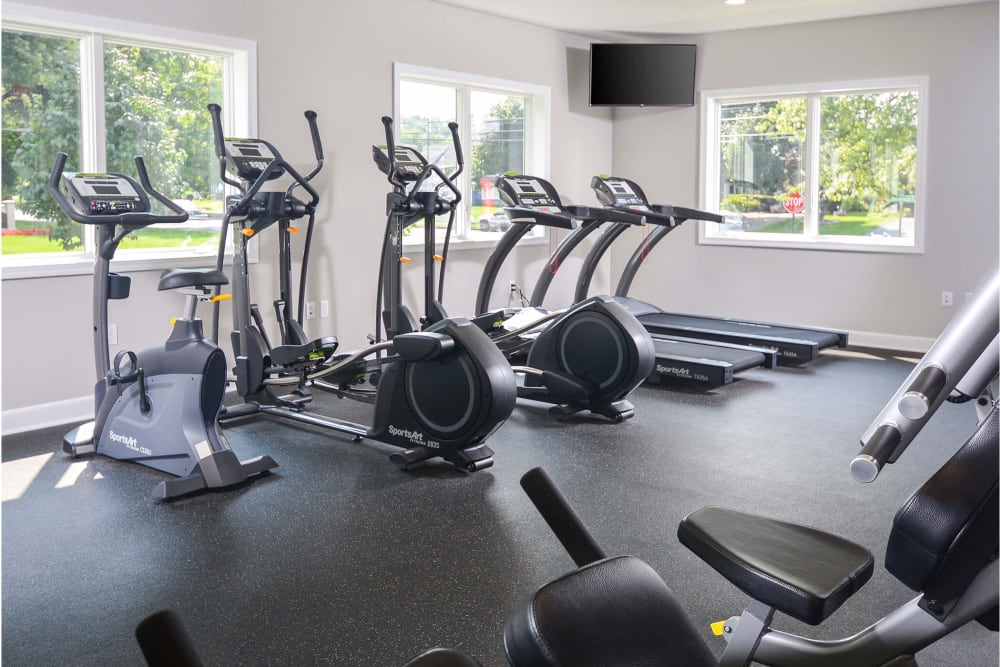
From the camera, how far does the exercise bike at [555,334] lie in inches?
194

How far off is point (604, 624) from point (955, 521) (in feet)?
1.79

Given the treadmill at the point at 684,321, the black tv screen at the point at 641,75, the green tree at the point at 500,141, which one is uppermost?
the black tv screen at the point at 641,75

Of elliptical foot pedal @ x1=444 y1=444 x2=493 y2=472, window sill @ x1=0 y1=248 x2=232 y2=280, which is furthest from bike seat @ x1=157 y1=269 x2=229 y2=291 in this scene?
elliptical foot pedal @ x1=444 y1=444 x2=493 y2=472

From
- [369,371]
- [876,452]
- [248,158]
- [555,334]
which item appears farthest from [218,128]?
[876,452]

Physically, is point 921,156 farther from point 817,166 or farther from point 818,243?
point 818,243

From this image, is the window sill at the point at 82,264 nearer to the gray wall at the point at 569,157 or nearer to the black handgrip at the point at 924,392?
the gray wall at the point at 569,157

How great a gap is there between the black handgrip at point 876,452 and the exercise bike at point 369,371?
319 centimetres

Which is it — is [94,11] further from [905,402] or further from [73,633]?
[905,402]

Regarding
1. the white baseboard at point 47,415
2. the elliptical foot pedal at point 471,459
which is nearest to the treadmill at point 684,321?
the elliptical foot pedal at point 471,459

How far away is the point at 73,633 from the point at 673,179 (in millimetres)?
7033

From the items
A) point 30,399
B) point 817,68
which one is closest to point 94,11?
point 30,399

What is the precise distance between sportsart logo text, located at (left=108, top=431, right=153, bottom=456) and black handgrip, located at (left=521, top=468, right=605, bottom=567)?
330 cm

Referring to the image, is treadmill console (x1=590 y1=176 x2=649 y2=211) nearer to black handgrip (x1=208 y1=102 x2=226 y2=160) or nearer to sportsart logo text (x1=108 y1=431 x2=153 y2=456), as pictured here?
black handgrip (x1=208 y1=102 x2=226 y2=160)

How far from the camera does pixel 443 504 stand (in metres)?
3.71
